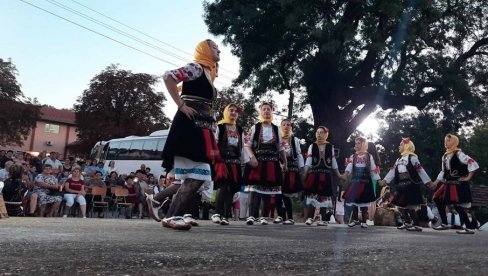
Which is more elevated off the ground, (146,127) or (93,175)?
(146,127)

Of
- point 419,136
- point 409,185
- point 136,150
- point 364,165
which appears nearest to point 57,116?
point 136,150

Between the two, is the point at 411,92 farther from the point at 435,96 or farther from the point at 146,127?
the point at 146,127

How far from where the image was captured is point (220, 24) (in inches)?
817

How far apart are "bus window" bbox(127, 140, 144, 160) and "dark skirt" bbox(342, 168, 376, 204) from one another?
63.8 ft

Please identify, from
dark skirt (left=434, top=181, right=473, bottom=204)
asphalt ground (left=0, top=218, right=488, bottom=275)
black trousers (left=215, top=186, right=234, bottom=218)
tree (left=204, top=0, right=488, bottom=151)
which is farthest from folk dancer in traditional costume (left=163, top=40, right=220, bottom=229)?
tree (left=204, top=0, right=488, bottom=151)

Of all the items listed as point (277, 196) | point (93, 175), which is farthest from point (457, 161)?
point (93, 175)

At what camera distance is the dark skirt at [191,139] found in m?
4.79

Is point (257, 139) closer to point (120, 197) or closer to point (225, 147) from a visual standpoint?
point (225, 147)

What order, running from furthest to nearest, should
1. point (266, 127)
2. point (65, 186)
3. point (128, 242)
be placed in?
point (65, 186), point (266, 127), point (128, 242)

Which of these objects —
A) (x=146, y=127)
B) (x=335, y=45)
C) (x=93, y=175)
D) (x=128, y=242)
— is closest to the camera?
(x=128, y=242)

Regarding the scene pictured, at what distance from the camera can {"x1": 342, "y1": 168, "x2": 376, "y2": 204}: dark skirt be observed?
9.12 meters

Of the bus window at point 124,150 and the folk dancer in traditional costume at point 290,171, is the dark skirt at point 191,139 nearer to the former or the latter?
the folk dancer in traditional costume at point 290,171

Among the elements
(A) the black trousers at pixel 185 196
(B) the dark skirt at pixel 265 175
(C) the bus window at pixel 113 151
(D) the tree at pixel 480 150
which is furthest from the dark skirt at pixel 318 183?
(D) the tree at pixel 480 150

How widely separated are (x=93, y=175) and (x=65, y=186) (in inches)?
114
